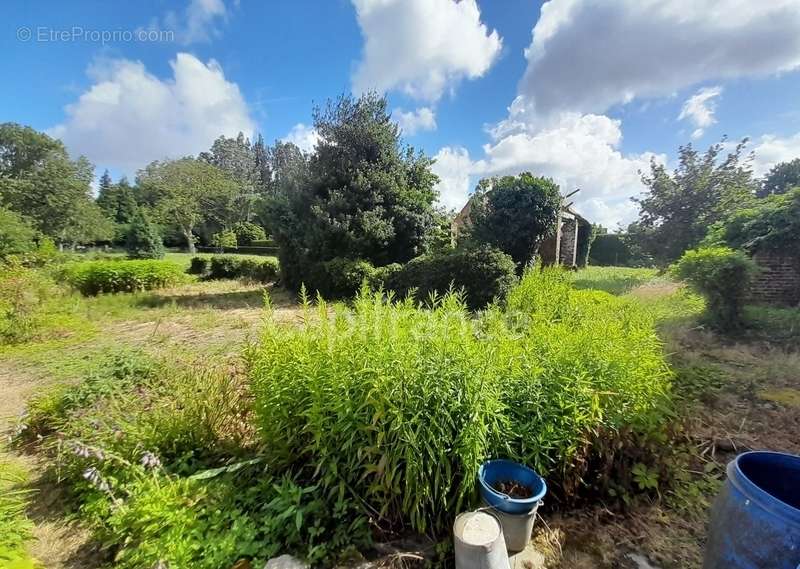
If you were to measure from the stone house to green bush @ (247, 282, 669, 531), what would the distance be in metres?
9.10

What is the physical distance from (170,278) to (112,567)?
1116 centimetres

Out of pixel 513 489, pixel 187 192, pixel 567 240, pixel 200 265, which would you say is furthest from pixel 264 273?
pixel 187 192

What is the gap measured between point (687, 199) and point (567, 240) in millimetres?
5873

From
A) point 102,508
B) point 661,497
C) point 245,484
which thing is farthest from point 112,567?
point 661,497

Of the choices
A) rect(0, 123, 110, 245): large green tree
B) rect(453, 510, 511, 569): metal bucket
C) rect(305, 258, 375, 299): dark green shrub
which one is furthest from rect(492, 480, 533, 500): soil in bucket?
rect(0, 123, 110, 245): large green tree

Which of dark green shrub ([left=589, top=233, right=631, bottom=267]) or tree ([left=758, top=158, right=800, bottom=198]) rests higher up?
tree ([left=758, top=158, right=800, bottom=198])

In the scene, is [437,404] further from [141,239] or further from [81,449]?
[141,239]

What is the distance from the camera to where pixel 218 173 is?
2819 centimetres

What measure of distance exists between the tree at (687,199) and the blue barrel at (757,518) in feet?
36.3

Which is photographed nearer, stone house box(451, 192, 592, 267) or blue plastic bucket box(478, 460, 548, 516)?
blue plastic bucket box(478, 460, 548, 516)

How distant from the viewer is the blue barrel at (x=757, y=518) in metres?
1.20

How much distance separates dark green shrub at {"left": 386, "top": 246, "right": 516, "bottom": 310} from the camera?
23.0 ft

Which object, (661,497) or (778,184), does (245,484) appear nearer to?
(661,497)

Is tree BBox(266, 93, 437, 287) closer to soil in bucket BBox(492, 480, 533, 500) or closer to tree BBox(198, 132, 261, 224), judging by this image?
soil in bucket BBox(492, 480, 533, 500)
